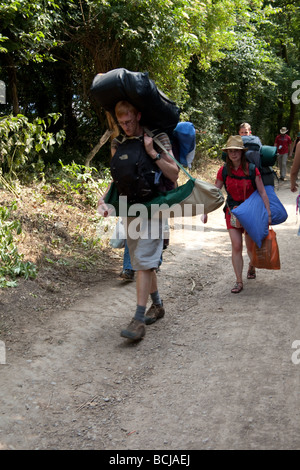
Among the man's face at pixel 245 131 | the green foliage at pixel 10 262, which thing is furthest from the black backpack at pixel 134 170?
the man's face at pixel 245 131

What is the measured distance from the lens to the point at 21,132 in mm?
7043

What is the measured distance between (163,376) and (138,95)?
86.0 inches

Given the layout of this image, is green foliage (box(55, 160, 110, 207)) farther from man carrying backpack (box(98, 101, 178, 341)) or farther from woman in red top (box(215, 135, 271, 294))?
man carrying backpack (box(98, 101, 178, 341))

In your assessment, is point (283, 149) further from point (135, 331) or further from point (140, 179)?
point (135, 331)

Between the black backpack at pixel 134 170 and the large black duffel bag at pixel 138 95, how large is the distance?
0.23 m

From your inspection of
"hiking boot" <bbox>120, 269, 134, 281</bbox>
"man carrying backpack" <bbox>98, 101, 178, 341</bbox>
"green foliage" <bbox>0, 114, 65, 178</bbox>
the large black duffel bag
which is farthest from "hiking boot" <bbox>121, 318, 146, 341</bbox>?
"green foliage" <bbox>0, 114, 65, 178</bbox>

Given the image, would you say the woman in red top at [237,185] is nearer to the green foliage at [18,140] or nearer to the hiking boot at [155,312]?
the hiking boot at [155,312]

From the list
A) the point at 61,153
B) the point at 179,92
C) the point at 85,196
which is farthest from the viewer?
the point at 179,92

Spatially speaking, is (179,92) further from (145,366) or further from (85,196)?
(145,366)

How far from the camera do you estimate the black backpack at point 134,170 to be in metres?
3.94

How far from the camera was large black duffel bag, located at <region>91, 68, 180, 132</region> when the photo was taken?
3.77 m

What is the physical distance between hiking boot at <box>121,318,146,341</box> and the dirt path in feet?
0.33
